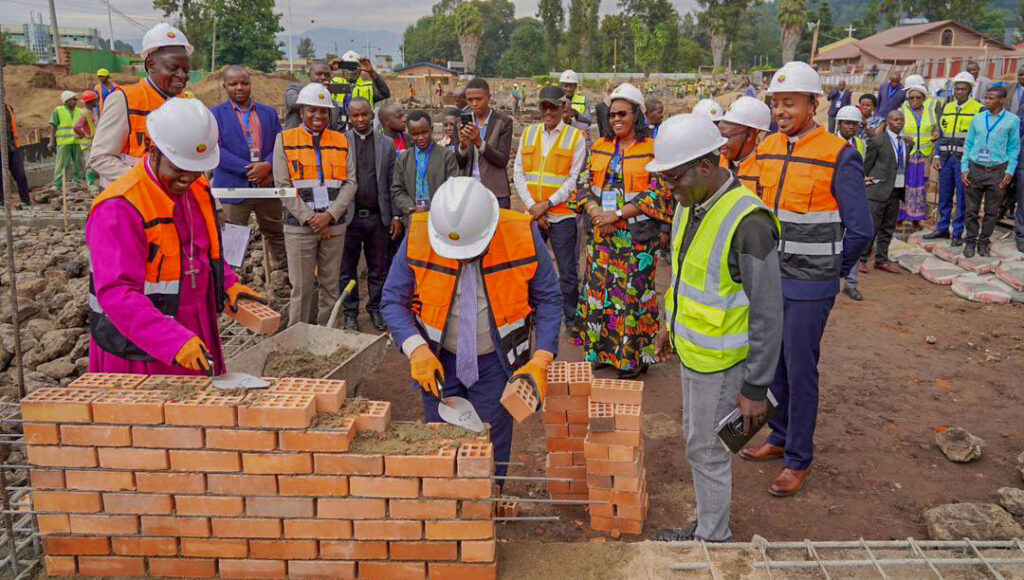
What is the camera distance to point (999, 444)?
493 centimetres

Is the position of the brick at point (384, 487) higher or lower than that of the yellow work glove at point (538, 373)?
lower

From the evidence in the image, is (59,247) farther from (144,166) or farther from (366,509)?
(366,509)

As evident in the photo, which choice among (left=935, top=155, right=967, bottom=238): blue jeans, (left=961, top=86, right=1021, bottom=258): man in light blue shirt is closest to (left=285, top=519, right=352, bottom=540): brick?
(left=961, top=86, right=1021, bottom=258): man in light blue shirt

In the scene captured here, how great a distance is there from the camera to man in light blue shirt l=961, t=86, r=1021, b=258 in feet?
29.6

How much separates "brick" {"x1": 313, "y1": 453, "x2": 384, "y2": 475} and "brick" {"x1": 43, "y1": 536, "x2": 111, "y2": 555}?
3.21 ft

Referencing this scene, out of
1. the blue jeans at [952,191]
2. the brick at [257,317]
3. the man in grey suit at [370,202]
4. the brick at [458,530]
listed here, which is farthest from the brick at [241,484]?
the blue jeans at [952,191]

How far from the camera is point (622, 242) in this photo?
581cm

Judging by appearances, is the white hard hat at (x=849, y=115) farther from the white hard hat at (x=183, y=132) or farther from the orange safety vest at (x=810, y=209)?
the white hard hat at (x=183, y=132)

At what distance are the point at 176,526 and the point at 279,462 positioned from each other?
1.73 feet

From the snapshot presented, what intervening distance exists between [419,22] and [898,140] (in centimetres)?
13589

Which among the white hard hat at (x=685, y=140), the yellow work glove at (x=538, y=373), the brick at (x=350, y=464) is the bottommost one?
the brick at (x=350, y=464)

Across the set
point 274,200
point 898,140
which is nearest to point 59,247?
point 274,200

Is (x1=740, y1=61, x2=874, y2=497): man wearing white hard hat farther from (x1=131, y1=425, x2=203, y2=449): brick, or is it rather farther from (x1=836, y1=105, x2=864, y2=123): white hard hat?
(x1=836, y1=105, x2=864, y2=123): white hard hat

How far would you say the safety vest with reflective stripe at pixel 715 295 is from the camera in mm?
3055
